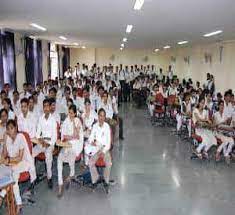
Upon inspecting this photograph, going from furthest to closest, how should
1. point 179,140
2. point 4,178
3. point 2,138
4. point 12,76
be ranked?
point 12,76 → point 179,140 → point 2,138 → point 4,178

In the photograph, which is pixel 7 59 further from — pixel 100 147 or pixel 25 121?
pixel 100 147

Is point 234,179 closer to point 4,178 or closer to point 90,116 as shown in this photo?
point 90,116

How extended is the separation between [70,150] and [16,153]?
3.44 ft

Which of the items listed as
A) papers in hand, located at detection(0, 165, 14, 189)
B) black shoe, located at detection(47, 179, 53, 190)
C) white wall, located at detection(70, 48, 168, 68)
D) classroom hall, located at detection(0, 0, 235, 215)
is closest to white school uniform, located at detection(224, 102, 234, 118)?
classroom hall, located at detection(0, 0, 235, 215)

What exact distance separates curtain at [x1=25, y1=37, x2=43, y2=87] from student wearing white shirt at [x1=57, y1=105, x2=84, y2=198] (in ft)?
25.8

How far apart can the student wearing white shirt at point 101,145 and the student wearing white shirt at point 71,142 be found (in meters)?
0.23

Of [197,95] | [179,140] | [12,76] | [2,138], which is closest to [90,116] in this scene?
[2,138]

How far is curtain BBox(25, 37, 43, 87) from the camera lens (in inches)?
541

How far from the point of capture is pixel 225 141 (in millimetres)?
7609

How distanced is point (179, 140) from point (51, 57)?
11.7 metres

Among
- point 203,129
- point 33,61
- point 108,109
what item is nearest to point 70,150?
point 108,109

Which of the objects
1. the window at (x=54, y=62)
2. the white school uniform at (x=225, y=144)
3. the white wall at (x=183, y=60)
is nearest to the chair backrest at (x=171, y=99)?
the white wall at (x=183, y=60)

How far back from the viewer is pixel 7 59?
11.3 m

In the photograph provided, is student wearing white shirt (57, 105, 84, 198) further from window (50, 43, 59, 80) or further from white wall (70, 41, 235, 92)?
window (50, 43, 59, 80)
